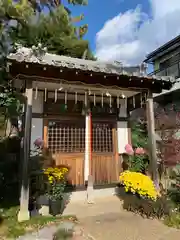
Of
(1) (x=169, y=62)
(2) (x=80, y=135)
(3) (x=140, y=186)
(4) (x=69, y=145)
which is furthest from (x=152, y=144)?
(1) (x=169, y=62)

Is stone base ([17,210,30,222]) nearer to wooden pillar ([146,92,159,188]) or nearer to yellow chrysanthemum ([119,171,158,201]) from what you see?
yellow chrysanthemum ([119,171,158,201])

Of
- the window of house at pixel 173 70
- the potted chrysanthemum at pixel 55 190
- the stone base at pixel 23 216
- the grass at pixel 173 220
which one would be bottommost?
the grass at pixel 173 220

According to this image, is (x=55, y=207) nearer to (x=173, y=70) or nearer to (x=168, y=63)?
(x=173, y=70)

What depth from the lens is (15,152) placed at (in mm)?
7293

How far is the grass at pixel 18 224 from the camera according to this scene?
3.54 m

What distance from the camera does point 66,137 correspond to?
6414 millimetres

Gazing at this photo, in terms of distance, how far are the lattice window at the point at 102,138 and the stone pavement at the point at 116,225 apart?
2.05 metres

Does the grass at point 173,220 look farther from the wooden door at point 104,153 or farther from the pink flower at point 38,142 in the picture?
the pink flower at point 38,142

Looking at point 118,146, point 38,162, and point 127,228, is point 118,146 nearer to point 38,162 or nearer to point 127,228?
point 38,162

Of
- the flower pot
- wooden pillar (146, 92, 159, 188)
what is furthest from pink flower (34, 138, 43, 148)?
wooden pillar (146, 92, 159, 188)

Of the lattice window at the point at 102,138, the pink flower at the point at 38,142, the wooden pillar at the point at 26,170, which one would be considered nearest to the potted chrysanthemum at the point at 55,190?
the wooden pillar at the point at 26,170

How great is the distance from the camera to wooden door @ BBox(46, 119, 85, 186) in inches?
243

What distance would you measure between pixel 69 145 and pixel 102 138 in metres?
1.24

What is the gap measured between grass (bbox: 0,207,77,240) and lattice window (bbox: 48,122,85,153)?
2.27 meters
